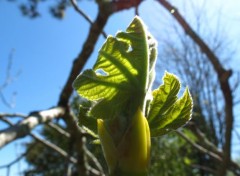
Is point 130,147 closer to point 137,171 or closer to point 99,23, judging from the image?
point 137,171

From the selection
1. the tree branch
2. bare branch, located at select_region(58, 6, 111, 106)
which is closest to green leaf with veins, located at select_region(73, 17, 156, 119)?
the tree branch

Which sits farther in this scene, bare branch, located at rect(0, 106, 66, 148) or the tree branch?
the tree branch

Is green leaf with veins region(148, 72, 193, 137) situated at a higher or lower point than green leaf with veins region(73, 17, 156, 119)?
lower

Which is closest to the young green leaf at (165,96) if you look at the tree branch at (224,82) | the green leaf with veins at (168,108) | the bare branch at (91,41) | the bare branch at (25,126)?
the green leaf with veins at (168,108)

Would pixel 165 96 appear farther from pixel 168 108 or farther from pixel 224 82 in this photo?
pixel 224 82

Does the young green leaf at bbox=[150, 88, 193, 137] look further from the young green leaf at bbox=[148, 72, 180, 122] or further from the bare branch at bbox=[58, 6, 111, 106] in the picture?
the bare branch at bbox=[58, 6, 111, 106]

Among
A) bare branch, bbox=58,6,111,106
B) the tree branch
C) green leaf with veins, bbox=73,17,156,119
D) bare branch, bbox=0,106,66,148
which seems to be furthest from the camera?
bare branch, bbox=58,6,111,106

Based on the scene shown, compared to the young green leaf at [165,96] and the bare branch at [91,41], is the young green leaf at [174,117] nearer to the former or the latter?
the young green leaf at [165,96]
